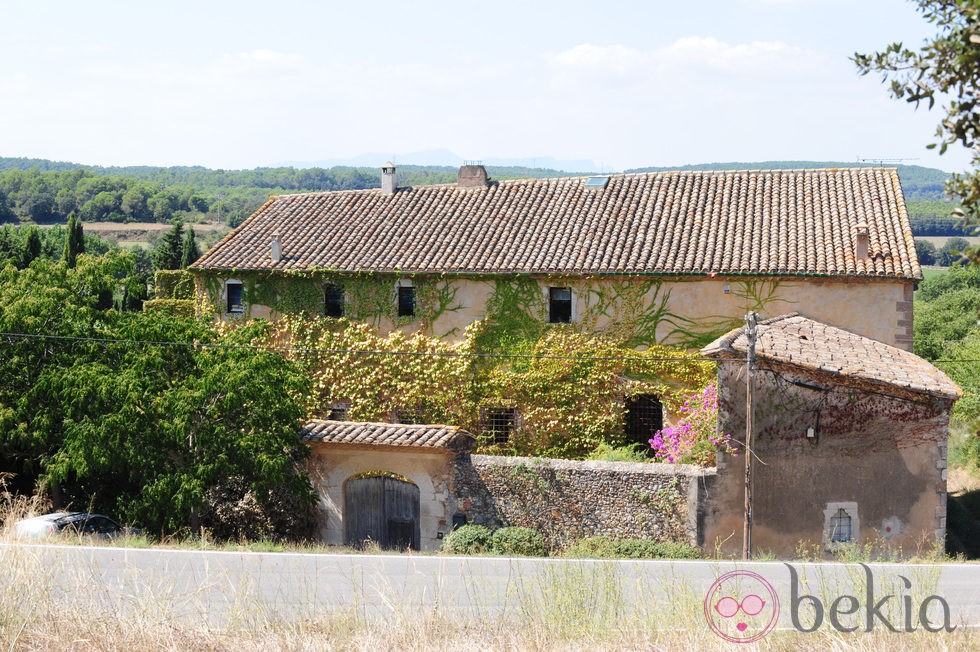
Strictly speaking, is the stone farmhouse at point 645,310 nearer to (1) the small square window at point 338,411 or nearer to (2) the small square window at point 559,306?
(2) the small square window at point 559,306

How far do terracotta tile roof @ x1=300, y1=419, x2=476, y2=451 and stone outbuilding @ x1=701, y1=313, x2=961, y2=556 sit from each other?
5.42m

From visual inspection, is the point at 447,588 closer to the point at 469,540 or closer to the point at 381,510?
the point at 469,540

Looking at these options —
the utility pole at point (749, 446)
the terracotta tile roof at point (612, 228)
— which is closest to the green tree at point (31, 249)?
the terracotta tile roof at point (612, 228)

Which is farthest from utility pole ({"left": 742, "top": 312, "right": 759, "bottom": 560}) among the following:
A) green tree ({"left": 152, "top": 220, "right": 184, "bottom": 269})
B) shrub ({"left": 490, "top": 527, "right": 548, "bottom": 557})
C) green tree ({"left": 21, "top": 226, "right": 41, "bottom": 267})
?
green tree ({"left": 152, "top": 220, "right": 184, "bottom": 269})

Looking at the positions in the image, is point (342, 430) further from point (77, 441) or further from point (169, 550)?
point (169, 550)

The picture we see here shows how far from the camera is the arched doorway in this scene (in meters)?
23.5

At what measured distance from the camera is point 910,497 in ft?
68.9

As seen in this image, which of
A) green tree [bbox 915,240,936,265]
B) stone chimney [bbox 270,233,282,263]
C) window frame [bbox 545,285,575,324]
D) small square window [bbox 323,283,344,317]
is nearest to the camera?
window frame [bbox 545,285,575,324]

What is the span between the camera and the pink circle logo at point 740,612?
942 cm

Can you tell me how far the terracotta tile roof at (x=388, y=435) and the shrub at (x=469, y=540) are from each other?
6.03ft

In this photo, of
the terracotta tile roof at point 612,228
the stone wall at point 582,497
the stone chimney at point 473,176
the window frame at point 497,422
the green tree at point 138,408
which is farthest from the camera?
the stone chimney at point 473,176

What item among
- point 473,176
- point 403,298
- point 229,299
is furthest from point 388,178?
point 229,299

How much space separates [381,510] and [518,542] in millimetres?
3904

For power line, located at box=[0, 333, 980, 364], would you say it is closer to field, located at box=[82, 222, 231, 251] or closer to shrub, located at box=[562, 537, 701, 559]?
shrub, located at box=[562, 537, 701, 559]
